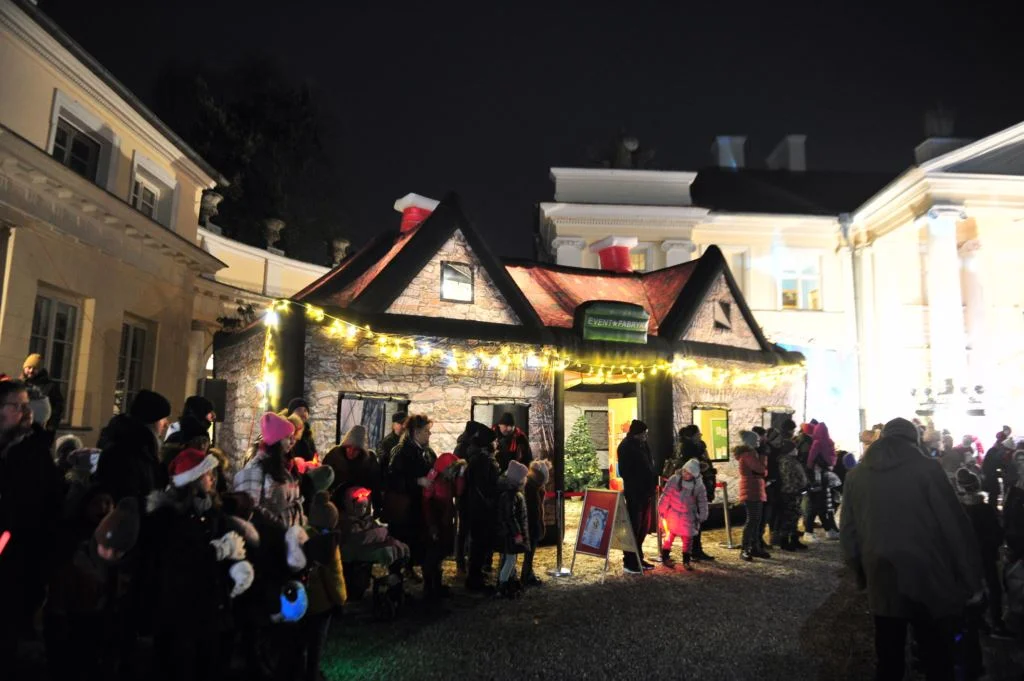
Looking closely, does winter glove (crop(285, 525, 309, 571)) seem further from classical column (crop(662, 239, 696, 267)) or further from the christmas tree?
classical column (crop(662, 239, 696, 267))

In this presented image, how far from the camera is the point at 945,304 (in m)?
19.0

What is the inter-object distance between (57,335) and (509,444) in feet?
24.8

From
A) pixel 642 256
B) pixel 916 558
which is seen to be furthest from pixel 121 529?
pixel 642 256

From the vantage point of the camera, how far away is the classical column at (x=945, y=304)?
60.3ft

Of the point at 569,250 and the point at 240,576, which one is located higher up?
the point at 569,250

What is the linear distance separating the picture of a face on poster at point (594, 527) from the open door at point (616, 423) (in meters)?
6.12

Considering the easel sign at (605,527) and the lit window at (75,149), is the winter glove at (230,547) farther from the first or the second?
the lit window at (75,149)

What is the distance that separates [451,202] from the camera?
10.7m

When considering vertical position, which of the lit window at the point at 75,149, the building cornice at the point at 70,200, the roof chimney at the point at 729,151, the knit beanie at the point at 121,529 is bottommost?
the knit beanie at the point at 121,529

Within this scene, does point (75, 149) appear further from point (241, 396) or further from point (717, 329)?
point (717, 329)

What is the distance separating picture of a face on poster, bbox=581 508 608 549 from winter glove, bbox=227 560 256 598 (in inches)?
199

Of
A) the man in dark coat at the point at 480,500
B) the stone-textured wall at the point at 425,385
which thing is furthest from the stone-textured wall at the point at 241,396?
the man in dark coat at the point at 480,500

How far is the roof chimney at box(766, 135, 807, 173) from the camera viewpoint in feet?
95.4

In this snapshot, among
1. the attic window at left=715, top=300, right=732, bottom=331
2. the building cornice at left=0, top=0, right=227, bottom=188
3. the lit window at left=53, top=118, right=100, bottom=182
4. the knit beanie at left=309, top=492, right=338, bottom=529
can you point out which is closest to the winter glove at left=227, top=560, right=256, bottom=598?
the knit beanie at left=309, top=492, right=338, bottom=529
